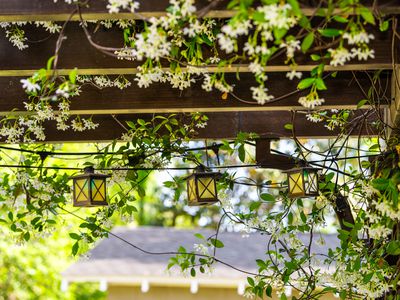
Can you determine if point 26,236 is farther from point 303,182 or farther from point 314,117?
point 314,117

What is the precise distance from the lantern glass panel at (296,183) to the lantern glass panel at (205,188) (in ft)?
1.31

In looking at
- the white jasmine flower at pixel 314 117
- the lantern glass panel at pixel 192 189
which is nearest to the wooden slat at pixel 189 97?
the white jasmine flower at pixel 314 117

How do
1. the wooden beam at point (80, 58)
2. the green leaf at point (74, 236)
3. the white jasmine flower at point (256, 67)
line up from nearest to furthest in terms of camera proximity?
the white jasmine flower at point (256, 67) → the wooden beam at point (80, 58) → the green leaf at point (74, 236)

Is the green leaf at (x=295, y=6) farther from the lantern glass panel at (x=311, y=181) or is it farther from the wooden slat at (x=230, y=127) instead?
the wooden slat at (x=230, y=127)

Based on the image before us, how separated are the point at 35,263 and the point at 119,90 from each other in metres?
7.95

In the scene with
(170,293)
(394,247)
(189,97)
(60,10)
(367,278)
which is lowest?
(367,278)

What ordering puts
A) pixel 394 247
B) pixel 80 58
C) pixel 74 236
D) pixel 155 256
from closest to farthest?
pixel 80 58
pixel 394 247
pixel 74 236
pixel 155 256

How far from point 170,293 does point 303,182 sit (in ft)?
18.7

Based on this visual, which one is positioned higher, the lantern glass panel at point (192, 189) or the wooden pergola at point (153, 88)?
the wooden pergola at point (153, 88)

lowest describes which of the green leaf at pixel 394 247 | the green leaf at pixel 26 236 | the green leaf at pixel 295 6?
the green leaf at pixel 394 247

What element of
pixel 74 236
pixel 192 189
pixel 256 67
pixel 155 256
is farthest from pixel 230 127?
pixel 155 256

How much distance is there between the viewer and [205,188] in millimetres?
3830

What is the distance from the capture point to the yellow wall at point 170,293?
9.00 metres

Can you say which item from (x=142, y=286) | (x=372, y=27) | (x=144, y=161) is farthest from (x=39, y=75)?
(x=142, y=286)
